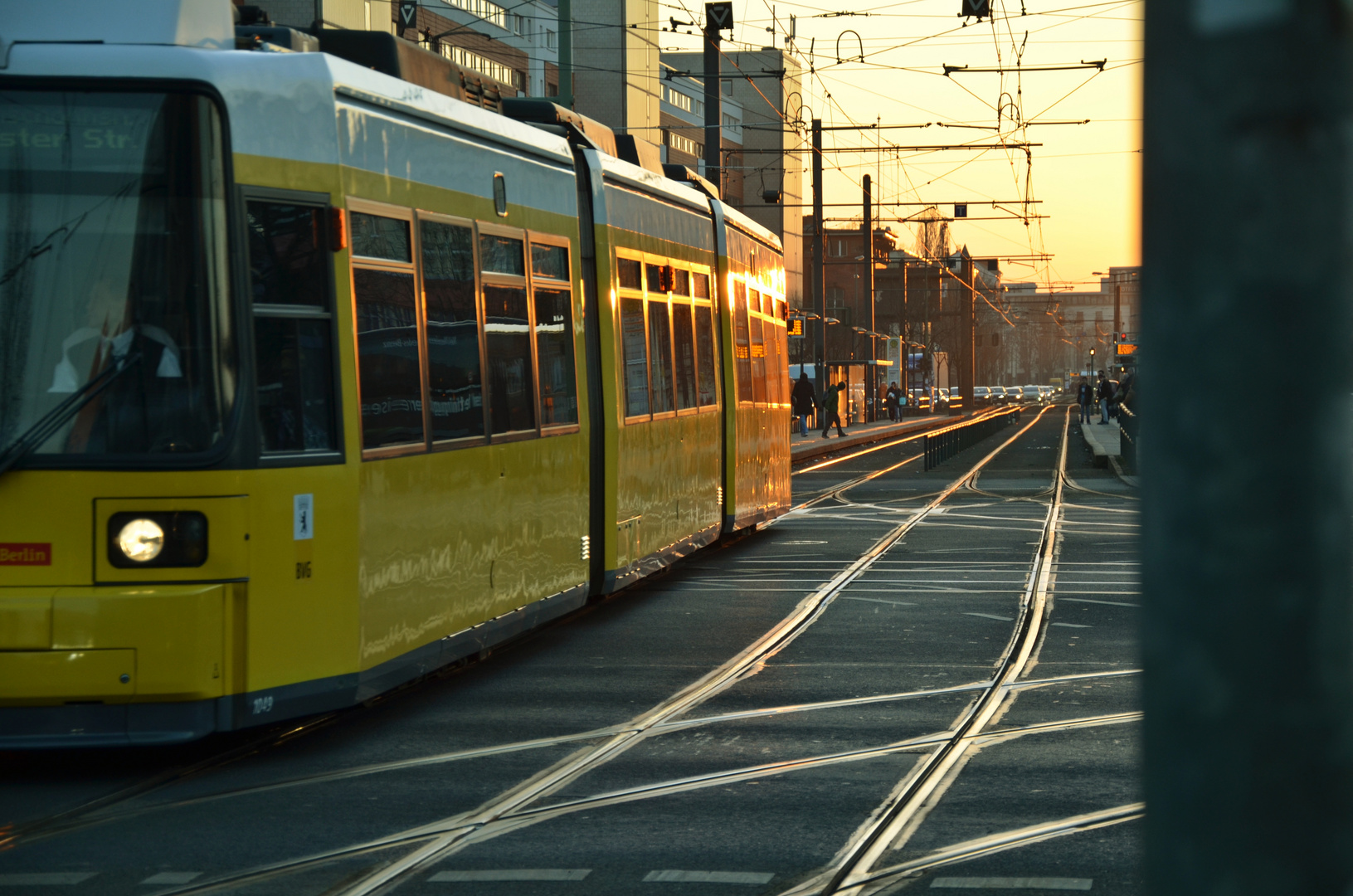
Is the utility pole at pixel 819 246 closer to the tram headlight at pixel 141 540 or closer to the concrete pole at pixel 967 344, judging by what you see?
the concrete pole at pixel 967 344

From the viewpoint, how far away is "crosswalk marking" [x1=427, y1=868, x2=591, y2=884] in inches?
207

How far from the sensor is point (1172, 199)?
1656 mm

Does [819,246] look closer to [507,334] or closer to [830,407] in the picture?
[830,407]

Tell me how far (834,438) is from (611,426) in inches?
1528

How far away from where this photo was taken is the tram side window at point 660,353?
41.2ft

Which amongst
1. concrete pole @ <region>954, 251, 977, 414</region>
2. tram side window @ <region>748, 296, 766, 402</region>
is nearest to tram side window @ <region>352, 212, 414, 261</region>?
tram side window @ <region>748, 296, 766, 402</region>

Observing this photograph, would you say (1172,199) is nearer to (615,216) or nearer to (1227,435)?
(1227,435)

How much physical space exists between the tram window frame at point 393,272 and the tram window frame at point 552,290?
1.62m

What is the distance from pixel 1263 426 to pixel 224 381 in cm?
561

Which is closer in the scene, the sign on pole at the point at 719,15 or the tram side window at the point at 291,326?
the tram side window at the point at 291,326

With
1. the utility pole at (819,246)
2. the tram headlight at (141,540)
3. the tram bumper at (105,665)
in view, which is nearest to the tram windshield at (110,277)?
the tram headlight at (141,540)

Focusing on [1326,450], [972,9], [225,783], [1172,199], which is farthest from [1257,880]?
[972,9]

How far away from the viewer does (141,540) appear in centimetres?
662

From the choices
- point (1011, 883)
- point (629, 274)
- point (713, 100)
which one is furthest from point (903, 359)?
point (1011, 883)
